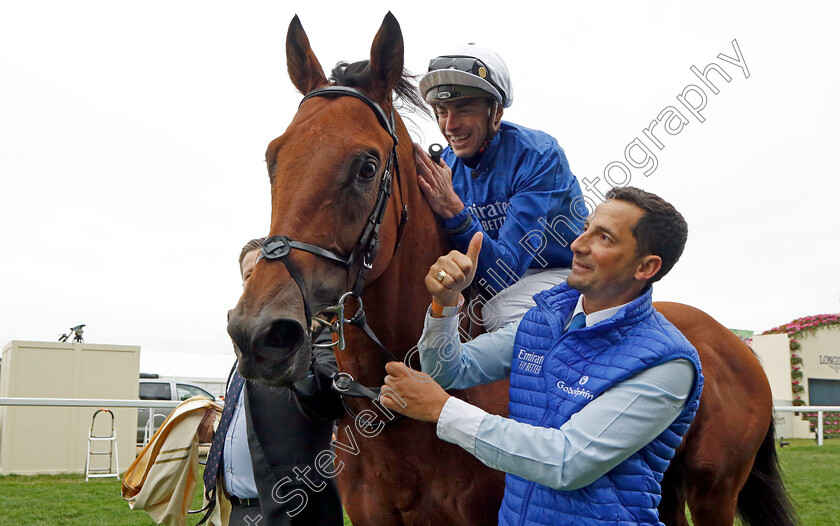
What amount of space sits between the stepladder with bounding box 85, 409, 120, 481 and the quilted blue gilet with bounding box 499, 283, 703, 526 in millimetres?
8932

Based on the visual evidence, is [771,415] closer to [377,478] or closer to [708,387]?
[708,387]

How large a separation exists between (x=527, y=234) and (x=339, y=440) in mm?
1102

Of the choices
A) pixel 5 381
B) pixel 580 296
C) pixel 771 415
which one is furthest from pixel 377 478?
pixel 5 381

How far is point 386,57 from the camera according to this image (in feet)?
7.45

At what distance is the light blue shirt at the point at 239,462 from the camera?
3.00 metres

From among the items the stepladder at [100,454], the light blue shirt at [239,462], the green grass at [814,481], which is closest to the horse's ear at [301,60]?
the light blue shirt at [239,462]

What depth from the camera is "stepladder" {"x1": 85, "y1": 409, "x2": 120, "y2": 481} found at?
934 centimetres

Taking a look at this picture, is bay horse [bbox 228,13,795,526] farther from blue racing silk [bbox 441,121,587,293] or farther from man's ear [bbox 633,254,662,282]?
man's ear [bbox 633,254,662,282]

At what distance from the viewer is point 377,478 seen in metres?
2.38

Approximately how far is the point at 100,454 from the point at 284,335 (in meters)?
9.35

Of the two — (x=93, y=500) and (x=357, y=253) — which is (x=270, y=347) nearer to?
(x=357, y=253)

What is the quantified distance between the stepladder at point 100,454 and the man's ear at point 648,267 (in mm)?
9252

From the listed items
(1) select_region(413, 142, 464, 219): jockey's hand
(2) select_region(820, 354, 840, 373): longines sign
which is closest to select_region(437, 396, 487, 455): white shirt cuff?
(1) select_region(413, 142, 464, 219): jockey's hand

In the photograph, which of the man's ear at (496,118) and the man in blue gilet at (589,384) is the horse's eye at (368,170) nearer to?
the man in blue gilet at (589,384)
